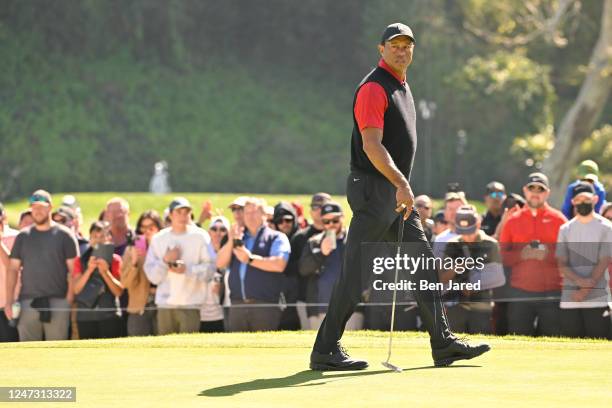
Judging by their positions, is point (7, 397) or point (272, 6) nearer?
point (7, 397)

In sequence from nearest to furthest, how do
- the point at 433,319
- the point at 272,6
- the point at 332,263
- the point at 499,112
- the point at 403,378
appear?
the point at 403,378 < the point at 433,319 < the point at 332,263 < the point at 499,112 < the point at 272,6

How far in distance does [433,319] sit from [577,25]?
129 ft

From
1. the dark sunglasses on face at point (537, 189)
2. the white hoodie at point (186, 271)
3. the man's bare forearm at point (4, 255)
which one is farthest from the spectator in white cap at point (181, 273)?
the dark sunglasses on face at point (537, 189)

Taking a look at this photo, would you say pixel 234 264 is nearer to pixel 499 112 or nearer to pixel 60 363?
pixel 60 363

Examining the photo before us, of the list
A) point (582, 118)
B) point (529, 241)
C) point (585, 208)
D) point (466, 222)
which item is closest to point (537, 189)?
point (529, 241)

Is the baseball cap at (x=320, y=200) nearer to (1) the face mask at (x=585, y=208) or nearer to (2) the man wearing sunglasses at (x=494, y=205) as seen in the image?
(2) the man wearing sunglasses at (x=494, y=205)

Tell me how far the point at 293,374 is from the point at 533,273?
4498 millimetres

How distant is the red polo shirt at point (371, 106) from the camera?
8031mm

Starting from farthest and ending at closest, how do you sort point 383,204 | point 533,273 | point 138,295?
1. point 138,295
2. point 533,273
3. point 383,204

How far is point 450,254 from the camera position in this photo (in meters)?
11.5

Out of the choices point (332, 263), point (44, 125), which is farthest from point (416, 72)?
point (332, 263)

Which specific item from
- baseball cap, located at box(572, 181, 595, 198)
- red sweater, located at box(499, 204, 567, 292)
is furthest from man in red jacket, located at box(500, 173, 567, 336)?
baseball cap, located at box(572, 181, 595, 198)

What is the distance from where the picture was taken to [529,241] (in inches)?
482

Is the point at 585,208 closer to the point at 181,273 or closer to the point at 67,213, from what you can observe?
the point at 181,273
